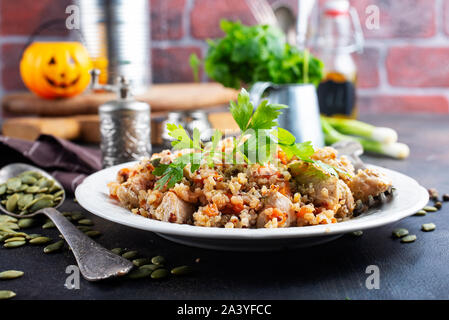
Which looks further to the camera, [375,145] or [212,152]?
[375,145]

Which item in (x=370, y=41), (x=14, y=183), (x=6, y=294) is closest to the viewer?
(x=6, y=294)

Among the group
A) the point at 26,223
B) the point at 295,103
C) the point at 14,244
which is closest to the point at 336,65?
the point at 295,103

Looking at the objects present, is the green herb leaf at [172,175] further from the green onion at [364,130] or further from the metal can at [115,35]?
the metal can at [115,35]

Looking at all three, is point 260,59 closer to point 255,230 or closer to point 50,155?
point 50,155

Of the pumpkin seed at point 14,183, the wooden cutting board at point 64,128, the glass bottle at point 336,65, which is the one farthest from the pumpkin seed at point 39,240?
the glass bottle at point 336,65

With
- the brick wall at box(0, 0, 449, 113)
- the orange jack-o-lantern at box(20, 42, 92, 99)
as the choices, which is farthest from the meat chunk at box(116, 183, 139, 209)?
the brick wall at box(0, 0, 449, 113)

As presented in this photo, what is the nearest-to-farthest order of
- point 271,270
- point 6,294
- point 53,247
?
point 6,294
point 271,270
point 53,247

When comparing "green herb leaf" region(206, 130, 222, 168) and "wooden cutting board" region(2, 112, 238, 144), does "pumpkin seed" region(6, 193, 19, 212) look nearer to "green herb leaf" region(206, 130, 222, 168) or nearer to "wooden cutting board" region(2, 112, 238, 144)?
"green herb leaf" region(206, 130, 222, 168)
